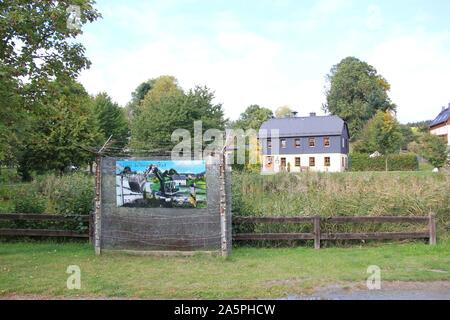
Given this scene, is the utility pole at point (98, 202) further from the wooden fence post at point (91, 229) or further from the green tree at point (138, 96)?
the green tree at point (138, 96)

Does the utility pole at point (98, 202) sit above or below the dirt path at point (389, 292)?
above

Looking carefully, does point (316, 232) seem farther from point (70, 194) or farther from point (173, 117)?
point (173, 117)

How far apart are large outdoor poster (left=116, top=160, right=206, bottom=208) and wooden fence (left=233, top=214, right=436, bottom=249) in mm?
1661

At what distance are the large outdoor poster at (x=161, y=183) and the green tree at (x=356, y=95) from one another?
82643 mm

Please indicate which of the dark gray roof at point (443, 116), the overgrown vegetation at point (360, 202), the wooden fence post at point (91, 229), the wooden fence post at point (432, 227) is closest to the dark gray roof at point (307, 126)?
the dark gray roof at point (443, 116)

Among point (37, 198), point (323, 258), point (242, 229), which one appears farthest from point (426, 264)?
point (37, 198)

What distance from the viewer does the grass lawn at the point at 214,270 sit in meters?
7.63

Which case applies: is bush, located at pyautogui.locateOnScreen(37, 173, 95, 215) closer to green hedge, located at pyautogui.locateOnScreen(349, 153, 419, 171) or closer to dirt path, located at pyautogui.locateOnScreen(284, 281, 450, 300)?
dirt path, located at pyautogui.locateOnScreen(284, 281, 450, 300)

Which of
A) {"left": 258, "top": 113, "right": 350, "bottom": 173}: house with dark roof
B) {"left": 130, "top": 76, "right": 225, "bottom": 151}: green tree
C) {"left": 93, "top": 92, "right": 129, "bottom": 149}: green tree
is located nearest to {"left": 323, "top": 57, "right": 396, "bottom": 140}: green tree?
{"left": 258, "top": 113, "right": 350, "bottom": 173}: house with dark roof

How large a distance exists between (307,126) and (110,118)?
108 feet

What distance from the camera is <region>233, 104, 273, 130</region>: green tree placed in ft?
285
